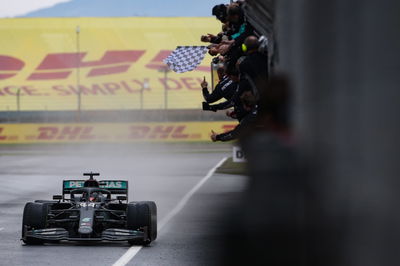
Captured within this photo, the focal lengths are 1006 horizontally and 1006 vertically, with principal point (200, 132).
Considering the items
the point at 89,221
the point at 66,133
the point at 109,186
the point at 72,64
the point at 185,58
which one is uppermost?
the point at 72,64

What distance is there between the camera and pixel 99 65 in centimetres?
8294

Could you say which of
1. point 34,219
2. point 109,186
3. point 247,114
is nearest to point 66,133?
point 109,186

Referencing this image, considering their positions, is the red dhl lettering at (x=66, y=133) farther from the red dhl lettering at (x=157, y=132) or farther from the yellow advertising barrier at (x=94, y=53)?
the yellow advertising barrier at (x=94, y=53)

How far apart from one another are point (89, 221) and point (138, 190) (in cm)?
1398

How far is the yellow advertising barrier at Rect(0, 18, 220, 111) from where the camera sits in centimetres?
8031

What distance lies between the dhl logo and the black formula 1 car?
65.1 metres

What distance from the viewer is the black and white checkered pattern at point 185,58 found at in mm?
17969

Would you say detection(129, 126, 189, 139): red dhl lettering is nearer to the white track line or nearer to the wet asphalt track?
the wet asphalt track

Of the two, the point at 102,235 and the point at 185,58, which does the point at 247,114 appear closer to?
the point at 102,235

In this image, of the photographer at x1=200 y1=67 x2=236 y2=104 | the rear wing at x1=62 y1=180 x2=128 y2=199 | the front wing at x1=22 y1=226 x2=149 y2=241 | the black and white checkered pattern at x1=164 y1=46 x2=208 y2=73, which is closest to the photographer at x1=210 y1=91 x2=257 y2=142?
the photographer at x1=200 y1=67 x2=236 y2=104

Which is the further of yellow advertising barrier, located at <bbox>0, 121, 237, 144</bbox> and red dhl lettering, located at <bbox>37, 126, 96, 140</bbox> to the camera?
red dhl lettering, located at <bbox>37, 126, 96, 140</bbox>

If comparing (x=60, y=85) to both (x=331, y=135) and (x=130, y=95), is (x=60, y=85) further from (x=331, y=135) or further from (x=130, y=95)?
(x=331, y=135)

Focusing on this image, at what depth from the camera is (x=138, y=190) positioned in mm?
29594

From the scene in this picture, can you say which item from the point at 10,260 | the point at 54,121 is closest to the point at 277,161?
the point at 10,260
